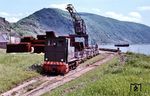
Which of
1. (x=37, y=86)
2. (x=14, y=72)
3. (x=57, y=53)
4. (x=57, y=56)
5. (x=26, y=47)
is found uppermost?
(x=57, y=53)

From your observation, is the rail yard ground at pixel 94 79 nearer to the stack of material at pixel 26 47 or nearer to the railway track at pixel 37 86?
the railway track at pixel 37 86

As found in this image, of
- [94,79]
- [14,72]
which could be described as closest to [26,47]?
[14,72]

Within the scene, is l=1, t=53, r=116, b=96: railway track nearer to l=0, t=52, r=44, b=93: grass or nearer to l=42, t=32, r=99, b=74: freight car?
l=0, t=52, r=44, b=93: grass

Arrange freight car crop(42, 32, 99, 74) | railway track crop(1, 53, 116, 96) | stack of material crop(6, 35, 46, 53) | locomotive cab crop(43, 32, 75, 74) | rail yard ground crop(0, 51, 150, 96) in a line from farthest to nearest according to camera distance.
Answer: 1. stack of material crop(6, 35, 46, 53)
2. locomotive cab crop(43, 32, 75, 74)
3. freight car crop(42, 32, 99, 74)
4. railway track crop(1, 53, 116, 96)
5. rail yard ground crop(0, 51, 150, 96)

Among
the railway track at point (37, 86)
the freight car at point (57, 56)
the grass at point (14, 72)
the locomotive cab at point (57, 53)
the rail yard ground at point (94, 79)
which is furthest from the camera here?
the locomotive cab at point (57, 53)

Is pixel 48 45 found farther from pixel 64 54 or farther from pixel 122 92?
pixel 122 92

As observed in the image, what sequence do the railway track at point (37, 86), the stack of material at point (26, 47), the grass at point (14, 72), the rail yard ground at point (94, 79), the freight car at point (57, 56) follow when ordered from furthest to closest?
the stack of material at point (26, 47) < the freight car at point (57, 56) < the grass at point (14, 72) < the railway track at point (37, 86) < the rail yard ground at point (94, 79)

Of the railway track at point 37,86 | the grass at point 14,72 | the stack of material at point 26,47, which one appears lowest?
the railway track at point 37,86

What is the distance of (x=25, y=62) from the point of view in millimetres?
50469

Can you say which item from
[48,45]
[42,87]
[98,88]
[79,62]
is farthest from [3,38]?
[98,88]

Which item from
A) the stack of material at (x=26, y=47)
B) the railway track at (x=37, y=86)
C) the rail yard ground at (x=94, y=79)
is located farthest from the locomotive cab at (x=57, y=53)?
the stack of material at (x=26, y=47)

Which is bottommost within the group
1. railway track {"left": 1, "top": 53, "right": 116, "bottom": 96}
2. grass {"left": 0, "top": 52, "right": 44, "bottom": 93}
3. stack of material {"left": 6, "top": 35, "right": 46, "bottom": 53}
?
railway track {"left": 1, "top": 53, "right": 116, "bottom": 96}

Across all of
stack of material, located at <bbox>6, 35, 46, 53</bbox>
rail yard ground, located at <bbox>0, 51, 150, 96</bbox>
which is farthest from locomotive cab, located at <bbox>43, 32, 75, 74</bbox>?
stack of material, located at <bbox>6, 35, 46, 53</bbox>

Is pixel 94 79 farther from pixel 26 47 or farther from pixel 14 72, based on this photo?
pixel 26 47
